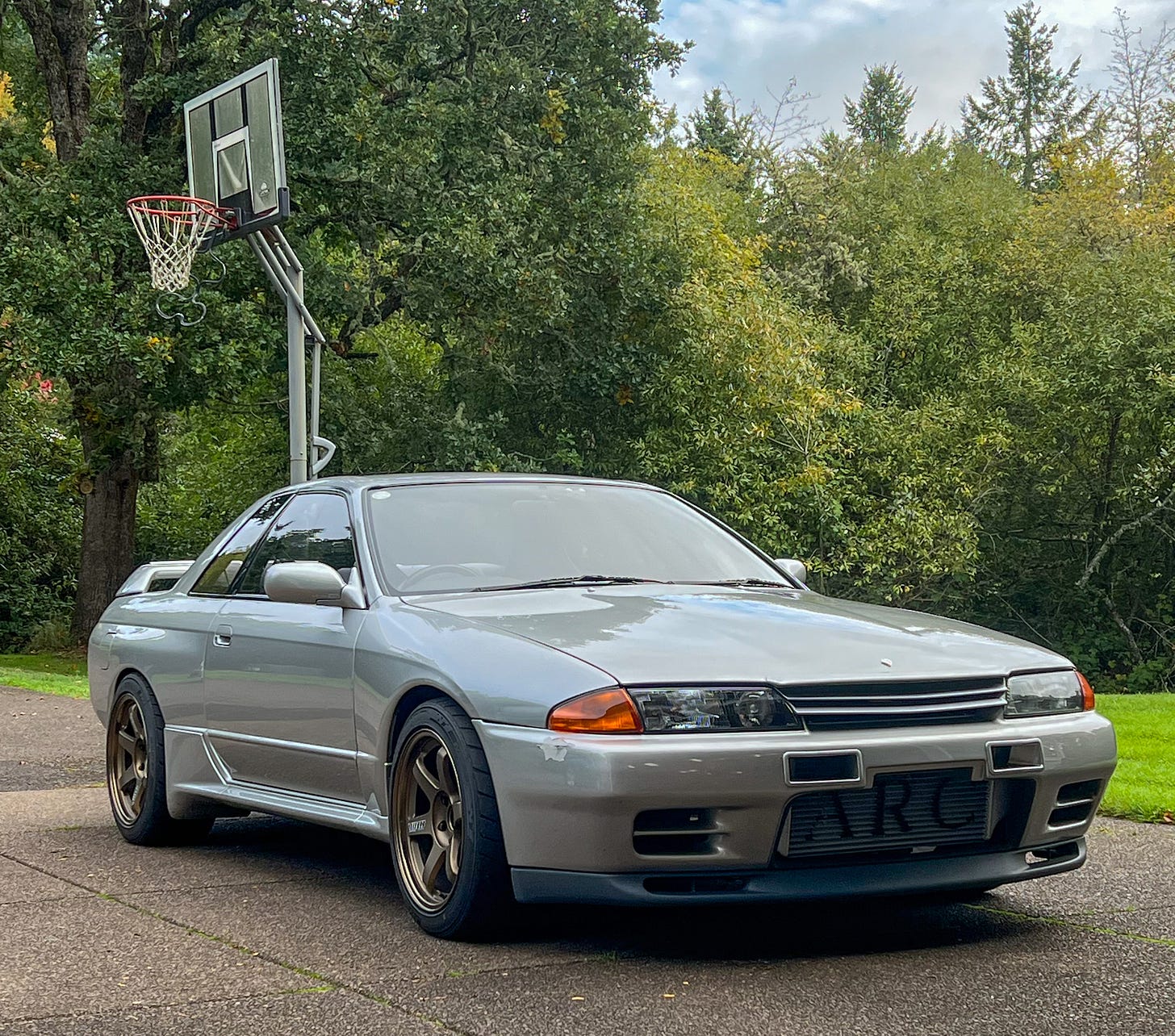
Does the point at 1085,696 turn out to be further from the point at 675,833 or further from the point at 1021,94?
the point at 1021,94

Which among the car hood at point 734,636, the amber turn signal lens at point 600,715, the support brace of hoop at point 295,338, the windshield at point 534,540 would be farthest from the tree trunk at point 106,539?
the amber turn signal lens at point 600,715

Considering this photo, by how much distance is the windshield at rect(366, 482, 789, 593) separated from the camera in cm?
581

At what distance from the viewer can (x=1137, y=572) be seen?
105ft

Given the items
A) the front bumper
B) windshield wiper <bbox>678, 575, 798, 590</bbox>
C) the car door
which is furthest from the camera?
windshield wiper <bbox>678, 575, 798, 590</bbox>

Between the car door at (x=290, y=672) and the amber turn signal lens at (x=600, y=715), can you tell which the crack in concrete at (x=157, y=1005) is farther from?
the car door at (x=290, y=672)

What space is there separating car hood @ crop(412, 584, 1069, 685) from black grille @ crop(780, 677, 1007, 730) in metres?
0.03

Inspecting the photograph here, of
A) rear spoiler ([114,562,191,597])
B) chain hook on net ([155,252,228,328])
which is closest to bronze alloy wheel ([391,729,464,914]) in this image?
rear spoiler ([114,562,191,597])

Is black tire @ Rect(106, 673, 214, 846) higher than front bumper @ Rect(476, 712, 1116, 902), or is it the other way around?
front bumper @ Rect(476, 712, 1116, 902)

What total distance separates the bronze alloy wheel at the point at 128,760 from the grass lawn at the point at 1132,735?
463 cm

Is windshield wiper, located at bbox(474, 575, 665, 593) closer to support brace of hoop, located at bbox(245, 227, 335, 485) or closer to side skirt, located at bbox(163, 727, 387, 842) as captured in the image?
side skirt, located at bbox(163, 727, 387, 842)

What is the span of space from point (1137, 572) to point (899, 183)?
1089cm

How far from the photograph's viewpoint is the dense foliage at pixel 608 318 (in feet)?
75.0

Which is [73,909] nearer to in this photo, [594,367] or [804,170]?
[594,367]

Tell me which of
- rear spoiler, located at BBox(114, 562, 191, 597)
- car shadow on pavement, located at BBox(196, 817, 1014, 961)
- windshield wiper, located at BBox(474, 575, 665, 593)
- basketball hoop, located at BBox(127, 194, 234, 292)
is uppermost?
basketball hoop, located at BBox(127, 194, 234, 292)
